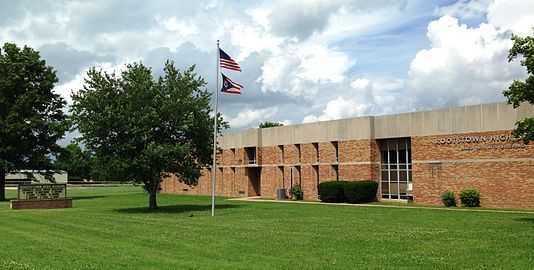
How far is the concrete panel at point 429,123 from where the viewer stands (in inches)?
1446

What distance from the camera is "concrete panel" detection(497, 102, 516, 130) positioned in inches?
1273

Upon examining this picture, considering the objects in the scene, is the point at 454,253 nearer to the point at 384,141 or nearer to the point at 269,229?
the point at 269,229

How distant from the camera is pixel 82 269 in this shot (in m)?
11.8

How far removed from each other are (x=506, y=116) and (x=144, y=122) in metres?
21.2

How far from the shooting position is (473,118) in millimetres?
34281

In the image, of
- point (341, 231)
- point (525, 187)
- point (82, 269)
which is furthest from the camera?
point (525, 187)

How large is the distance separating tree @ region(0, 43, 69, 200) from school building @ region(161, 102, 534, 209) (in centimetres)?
1769

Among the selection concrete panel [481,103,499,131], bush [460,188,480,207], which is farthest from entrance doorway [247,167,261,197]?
concrete panel [481,103,499,131]

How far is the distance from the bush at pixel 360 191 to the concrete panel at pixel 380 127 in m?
3.52

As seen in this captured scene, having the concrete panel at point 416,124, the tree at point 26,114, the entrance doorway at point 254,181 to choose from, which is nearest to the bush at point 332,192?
the concrete panel at point 416,124

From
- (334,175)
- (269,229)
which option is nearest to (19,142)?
(334,175)

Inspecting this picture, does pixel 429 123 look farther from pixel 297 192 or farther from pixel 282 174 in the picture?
pixel 282 174

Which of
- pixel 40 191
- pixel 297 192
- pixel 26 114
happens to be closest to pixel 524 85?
pixel 297 192

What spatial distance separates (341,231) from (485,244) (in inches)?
202
